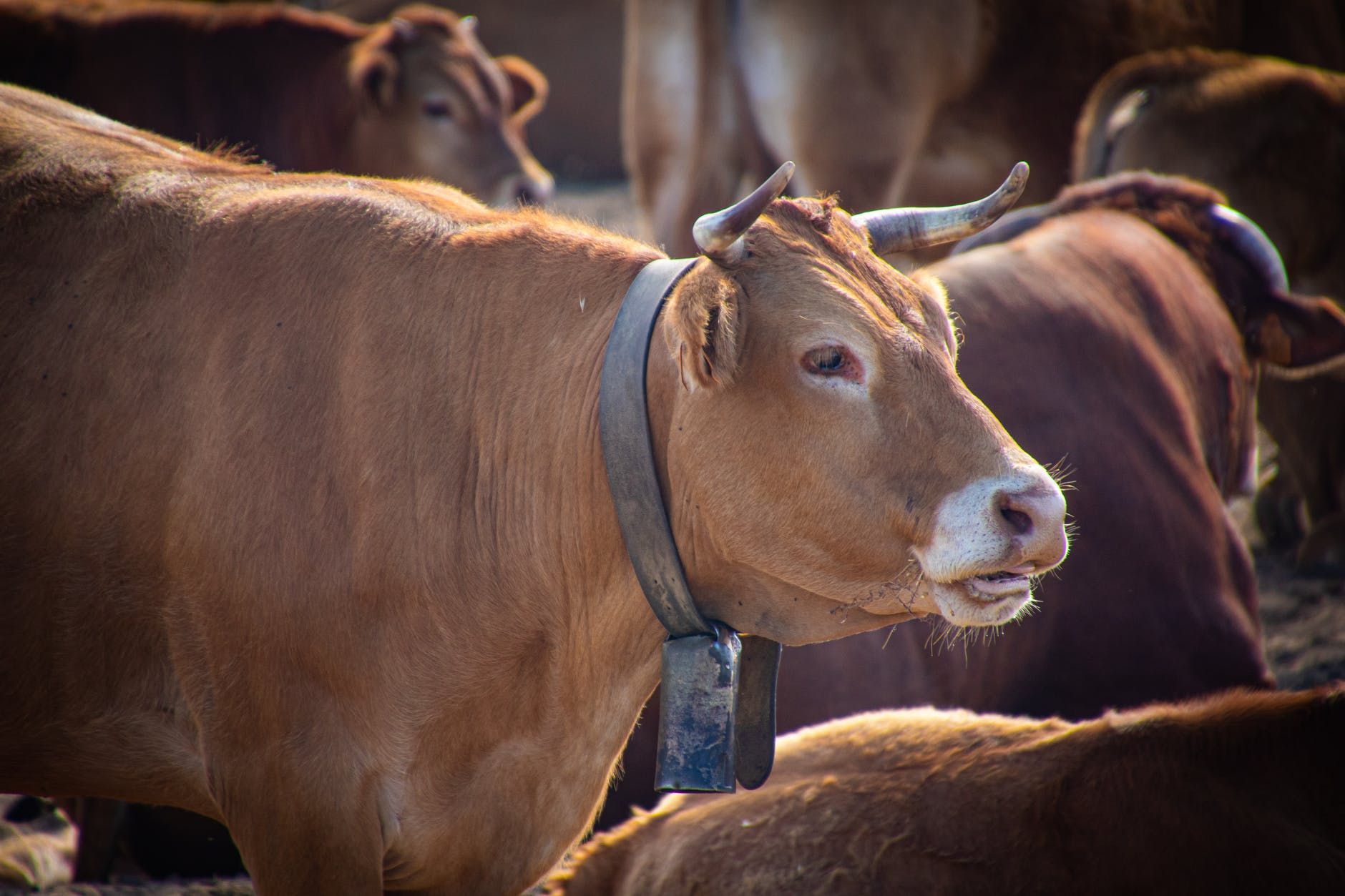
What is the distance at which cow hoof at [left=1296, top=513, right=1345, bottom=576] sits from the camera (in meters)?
5.58

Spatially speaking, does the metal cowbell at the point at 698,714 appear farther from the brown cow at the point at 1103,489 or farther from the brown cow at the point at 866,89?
the brown cow at the point at 866,89

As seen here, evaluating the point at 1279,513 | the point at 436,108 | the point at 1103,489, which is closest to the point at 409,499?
the point at 1103,489

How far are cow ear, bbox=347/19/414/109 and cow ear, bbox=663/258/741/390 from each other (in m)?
4.73

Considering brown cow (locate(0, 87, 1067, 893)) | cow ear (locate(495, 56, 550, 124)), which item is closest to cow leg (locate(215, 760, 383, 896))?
brown cow (locate(0, 87, 1067, 893))

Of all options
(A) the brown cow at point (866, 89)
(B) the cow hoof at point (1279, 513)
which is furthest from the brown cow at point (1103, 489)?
(A) the brown cow at point (866, 89)

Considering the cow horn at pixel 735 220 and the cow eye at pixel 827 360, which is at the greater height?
the cow horn at pixel 735 220

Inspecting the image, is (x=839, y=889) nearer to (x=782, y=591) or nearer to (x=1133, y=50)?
(x=782, y=591)

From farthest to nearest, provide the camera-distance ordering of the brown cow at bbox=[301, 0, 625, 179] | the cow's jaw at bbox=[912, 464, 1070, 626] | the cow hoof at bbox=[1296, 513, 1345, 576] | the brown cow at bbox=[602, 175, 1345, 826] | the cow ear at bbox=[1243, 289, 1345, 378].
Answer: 1. the brown cow at bbox=[301, 0, 625, 179]
2. the cow hoof at bbox=[1296, 513, 1345, 576]
3. the cow ear at bbox=[1243, 289, 1345, 378]
4. the brown cow at bbox=[602, 175, 1345, 826]
5. the cow's jaw at bbox=[912, 464, 1070, 626]

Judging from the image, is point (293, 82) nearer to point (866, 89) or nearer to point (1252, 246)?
point (866, 89)

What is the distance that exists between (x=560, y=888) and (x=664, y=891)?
0.33 m

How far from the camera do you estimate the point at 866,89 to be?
6.48 metres

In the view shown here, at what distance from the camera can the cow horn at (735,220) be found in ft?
6.95

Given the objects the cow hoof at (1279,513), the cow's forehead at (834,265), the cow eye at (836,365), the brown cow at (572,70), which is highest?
the cow's forehead at (834,265)

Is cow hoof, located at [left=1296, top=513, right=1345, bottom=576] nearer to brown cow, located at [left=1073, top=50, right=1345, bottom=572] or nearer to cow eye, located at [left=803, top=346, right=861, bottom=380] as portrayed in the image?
brown cow, located at [left=1073, top=50, right=1345, bottom=572]
